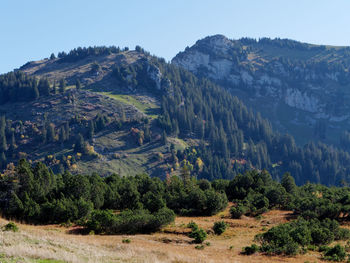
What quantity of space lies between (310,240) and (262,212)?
83.5 feet

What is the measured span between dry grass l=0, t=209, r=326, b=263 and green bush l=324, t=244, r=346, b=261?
124 centimetres

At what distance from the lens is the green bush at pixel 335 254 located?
121ft

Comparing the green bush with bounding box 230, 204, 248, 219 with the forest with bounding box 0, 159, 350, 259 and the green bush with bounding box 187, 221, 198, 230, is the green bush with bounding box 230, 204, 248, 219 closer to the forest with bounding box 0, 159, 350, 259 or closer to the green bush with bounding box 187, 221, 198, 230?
the forest with bounding box 0, 159, 350, 259

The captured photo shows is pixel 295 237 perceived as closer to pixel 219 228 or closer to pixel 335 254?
pixel 335 254


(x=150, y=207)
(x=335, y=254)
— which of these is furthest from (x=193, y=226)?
(x=335, y=254)

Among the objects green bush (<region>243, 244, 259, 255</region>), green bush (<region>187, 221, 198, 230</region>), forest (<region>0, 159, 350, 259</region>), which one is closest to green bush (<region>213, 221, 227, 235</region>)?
forest (<region>0, 159, 350, 259</region>)

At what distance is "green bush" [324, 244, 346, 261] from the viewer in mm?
36969

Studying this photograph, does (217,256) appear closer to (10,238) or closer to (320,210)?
(10,238)

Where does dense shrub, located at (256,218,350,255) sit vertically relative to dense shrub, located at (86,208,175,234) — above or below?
below

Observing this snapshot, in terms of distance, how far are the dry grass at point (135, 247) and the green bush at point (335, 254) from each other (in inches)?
48.8

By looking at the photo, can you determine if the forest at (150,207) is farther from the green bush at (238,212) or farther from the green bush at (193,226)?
the green bush at (193,226)

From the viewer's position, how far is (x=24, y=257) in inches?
1016

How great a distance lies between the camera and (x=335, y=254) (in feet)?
122

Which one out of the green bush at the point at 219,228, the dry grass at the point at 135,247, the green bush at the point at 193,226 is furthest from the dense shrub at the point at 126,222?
the green bush at the point at 219,228
